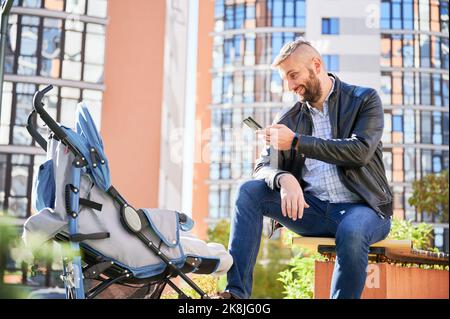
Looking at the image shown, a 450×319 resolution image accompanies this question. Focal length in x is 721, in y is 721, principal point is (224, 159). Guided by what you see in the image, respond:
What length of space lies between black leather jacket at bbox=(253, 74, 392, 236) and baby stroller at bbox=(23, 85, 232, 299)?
0.87 feet

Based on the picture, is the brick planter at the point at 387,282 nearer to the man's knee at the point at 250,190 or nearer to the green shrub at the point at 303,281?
the man's knee at the point at 250,190

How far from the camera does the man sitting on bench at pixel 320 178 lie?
1.57 meters

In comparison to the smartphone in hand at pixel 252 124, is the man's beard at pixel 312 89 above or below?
above

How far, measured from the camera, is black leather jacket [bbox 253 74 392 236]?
5.46 ft

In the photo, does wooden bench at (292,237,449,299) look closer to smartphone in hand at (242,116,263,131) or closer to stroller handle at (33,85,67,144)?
smartphone in hand at (242,116,263,131)

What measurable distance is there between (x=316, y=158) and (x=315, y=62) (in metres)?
0.25

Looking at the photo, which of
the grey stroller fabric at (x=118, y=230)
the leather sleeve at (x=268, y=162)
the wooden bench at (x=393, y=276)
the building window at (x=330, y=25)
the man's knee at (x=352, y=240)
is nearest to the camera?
the man's knee at (x=352, y=240)

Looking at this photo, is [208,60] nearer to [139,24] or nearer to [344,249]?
[139,24]

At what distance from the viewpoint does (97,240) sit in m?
1.66

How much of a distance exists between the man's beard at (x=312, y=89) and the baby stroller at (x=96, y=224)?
0.43 meters

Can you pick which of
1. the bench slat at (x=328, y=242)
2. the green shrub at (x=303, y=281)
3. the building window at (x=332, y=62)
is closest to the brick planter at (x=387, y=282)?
the bench slat at (x=328, y=242)

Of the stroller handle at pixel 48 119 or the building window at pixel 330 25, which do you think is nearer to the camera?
the stroller handle at pixel 48 119

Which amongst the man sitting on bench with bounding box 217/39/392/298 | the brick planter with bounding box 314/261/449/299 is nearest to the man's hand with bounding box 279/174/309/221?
the man sitting on bench with bounding box 217/39/392/298

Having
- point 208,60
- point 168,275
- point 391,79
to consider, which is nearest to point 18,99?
point 208,60
